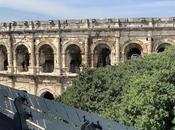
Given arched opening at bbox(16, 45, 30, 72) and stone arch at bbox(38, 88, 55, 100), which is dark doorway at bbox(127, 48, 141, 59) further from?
arched opening at bbox(16, 45, 30, 72)

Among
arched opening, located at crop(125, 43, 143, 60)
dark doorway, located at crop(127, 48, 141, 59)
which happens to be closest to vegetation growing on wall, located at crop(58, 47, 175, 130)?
arched opening, located at crop(125, 43, 143, 60)

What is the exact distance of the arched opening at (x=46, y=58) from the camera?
40.8m

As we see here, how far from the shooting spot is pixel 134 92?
20.4 meters

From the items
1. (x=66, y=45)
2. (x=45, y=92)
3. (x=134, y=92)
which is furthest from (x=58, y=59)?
(x=134, y=92)

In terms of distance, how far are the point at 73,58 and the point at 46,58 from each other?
93.1 inches

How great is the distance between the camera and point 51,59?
4188 cm

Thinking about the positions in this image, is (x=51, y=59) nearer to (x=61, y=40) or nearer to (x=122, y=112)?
(x=61, y=40)

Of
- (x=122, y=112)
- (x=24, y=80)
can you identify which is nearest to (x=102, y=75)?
(x=122, y=112)

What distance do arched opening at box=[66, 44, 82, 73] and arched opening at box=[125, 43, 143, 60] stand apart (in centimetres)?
423

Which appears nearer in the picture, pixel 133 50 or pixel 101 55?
pixel 133 50

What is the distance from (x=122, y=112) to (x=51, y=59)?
73.0 ft

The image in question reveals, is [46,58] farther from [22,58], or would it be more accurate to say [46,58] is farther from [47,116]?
[47,116]

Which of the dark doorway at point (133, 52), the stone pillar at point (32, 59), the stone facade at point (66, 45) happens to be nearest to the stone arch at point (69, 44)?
the stone facade at point (66, 45)

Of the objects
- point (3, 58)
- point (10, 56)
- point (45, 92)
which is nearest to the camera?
point (45, 92)
